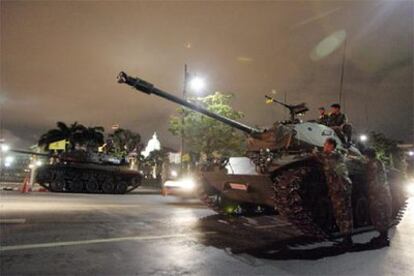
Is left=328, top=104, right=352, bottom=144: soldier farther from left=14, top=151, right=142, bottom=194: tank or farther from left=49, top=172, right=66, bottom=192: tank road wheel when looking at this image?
left=49, top=172, right=66, bottom=192: tank road wheel

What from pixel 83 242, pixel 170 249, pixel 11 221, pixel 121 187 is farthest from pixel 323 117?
pixel 121 187

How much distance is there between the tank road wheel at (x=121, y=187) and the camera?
19922 mm

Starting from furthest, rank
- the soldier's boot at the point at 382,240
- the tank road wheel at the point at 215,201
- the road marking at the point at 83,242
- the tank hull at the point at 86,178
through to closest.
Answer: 1. the tank hull at the point at 86,178
2. the tank road wheel at the point at 215,201
3. the soldier's boot at the point at 382,240
4. the road marking at the point at 83,242

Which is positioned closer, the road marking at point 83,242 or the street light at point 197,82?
the road marking at point 83,242

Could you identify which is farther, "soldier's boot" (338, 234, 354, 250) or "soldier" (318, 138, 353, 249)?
"soldier" (318, 138, 353, 249)

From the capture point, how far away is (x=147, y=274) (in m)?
4.68

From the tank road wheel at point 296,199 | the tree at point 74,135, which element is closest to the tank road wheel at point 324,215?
the tank road wheel at point 296,199

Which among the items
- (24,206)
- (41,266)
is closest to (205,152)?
(24,206)

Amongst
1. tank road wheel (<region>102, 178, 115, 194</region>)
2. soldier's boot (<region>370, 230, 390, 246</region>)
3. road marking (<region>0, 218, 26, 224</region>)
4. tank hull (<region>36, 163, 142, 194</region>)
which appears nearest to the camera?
soldier's boot (<region>370, 230, 390, 246</region>)

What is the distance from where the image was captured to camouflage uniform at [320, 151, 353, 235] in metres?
7.05

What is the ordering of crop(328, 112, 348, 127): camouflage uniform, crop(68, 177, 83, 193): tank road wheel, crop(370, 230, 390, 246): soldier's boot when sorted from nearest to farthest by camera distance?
1. crop(370, 230, 390, 246): soldier's boot
2. crop(328, 112, 348, 127): camouflage uniform
3. crop(68, 177, 83, 193): tank road wheel

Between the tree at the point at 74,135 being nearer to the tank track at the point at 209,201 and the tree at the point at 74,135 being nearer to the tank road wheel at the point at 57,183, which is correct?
the tank road wheel at the point at 57,183

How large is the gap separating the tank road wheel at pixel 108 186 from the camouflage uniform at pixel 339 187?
14386 mm

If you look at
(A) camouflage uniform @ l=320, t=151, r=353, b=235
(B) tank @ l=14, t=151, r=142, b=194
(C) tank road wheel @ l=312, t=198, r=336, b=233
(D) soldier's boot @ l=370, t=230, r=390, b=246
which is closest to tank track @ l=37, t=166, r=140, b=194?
(B) tank @ l=14, t=151, r=142, b=194
